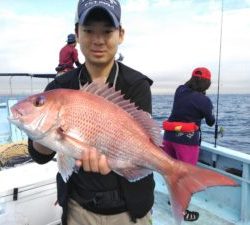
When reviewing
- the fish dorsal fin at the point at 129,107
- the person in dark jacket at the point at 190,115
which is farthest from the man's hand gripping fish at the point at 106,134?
the person in dark jacket at the point at 190,115

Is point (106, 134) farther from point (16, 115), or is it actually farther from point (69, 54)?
point (69, 54)

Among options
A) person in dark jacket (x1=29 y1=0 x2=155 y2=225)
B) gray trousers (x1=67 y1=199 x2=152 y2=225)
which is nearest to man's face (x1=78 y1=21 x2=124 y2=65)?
person in dark jacket (x1=29 y1=0 x2=155 y2=225)

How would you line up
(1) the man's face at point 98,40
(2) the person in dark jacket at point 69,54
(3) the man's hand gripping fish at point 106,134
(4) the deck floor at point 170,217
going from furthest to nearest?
(2) the person in dark jacket at point 69,54
(4) the deck floor at point 170,217
(1) the man's face at point 98,40
(3) the man's hand gripping fish at point 106,134

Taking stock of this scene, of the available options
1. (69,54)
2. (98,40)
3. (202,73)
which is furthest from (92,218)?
(69,54)

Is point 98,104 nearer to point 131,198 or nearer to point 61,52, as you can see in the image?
point 131,198

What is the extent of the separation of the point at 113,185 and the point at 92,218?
29 cm

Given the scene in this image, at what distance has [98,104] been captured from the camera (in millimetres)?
2309

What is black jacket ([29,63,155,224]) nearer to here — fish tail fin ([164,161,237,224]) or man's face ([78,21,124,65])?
man's face ([78,21,124,65])

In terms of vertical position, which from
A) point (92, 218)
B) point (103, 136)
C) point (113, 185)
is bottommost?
point (92, 218)

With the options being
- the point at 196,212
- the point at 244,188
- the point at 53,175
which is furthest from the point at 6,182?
the point at 244,188

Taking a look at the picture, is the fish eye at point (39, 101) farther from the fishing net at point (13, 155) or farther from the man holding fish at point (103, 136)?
the fishing net at point (13, 155)

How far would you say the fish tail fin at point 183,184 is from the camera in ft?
7.48

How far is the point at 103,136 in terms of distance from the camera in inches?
88.1

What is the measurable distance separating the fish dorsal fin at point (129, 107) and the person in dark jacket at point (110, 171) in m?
0.18
